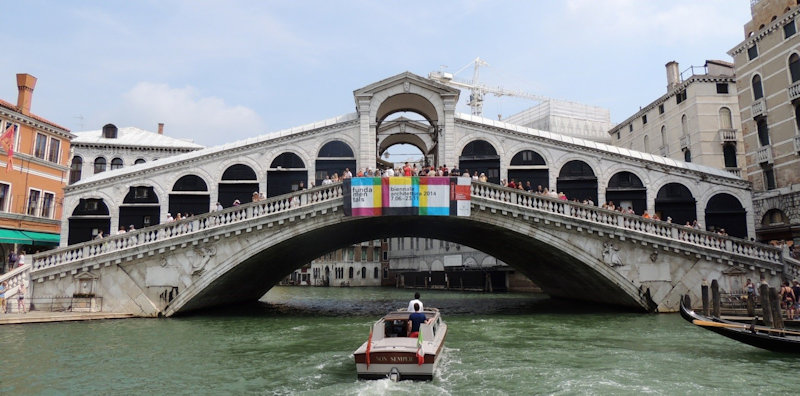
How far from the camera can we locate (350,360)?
13.2m

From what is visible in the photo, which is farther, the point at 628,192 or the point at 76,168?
the point at 76,168

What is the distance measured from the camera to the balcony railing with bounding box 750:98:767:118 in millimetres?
26953

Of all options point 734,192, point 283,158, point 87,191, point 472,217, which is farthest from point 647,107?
point 87,191

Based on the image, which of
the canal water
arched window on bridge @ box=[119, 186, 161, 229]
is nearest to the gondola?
the canal water

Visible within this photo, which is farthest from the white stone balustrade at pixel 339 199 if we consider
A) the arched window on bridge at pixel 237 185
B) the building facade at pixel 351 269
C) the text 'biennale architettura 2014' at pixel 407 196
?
the building facade at pixel 351 269

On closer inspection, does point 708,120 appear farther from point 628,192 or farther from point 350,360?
point 350,360

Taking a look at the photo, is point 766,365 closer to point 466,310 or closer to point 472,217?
point 472,217

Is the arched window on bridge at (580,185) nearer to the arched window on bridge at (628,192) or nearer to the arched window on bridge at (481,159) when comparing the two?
the arched window on bridge at (628,192)

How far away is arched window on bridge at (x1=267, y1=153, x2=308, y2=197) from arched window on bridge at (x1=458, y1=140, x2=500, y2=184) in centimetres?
823

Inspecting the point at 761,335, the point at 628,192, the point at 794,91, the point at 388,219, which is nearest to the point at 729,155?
the point at 794,91

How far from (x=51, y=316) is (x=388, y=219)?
1364 cm

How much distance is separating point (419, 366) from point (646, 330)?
10.7 m

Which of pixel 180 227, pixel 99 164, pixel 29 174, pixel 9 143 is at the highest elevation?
pixel 99 164

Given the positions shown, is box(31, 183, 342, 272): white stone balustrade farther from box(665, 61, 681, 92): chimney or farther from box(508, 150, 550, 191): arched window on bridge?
box(665, 61, 681, 92): chimney
